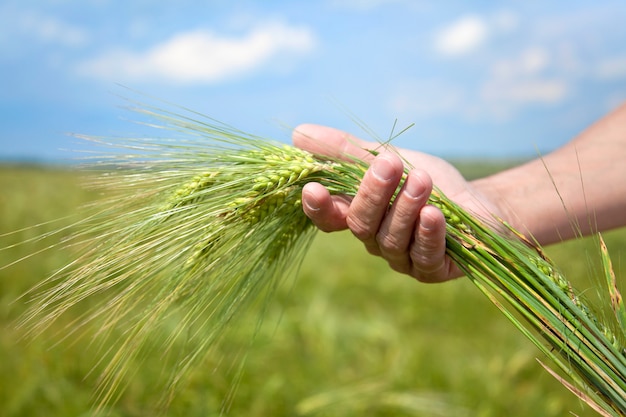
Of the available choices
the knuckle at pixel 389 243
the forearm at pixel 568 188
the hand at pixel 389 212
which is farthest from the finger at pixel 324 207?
the forearm at pixel 568 188

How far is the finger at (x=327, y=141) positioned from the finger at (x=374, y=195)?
258mm

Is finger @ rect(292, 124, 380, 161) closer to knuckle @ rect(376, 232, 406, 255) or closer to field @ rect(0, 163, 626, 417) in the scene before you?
knuckle @ rect(376, 232, 406, 255)

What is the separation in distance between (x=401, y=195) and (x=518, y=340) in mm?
2909

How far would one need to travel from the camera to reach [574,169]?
69.1 inches

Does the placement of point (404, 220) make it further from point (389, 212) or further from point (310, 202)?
point (310, 202)

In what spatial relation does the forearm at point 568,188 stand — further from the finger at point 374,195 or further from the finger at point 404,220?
the finger at point 374,195

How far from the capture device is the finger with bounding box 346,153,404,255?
1128 mm

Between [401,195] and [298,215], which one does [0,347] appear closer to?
[298,215]

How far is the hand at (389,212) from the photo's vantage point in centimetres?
114

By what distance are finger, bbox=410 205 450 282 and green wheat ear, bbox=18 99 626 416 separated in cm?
4

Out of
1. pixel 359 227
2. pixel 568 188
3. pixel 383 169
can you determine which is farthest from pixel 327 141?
pixel 568 188

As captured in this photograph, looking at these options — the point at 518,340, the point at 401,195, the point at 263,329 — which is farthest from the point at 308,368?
the point at 401,195

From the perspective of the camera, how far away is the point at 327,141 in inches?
62.1

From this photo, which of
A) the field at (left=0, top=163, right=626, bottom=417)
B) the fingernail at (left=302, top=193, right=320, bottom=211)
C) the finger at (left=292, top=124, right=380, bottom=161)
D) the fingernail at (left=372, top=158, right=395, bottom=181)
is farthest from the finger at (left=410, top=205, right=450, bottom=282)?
the field at (left=0, top=163, right=626, bottom=417)
